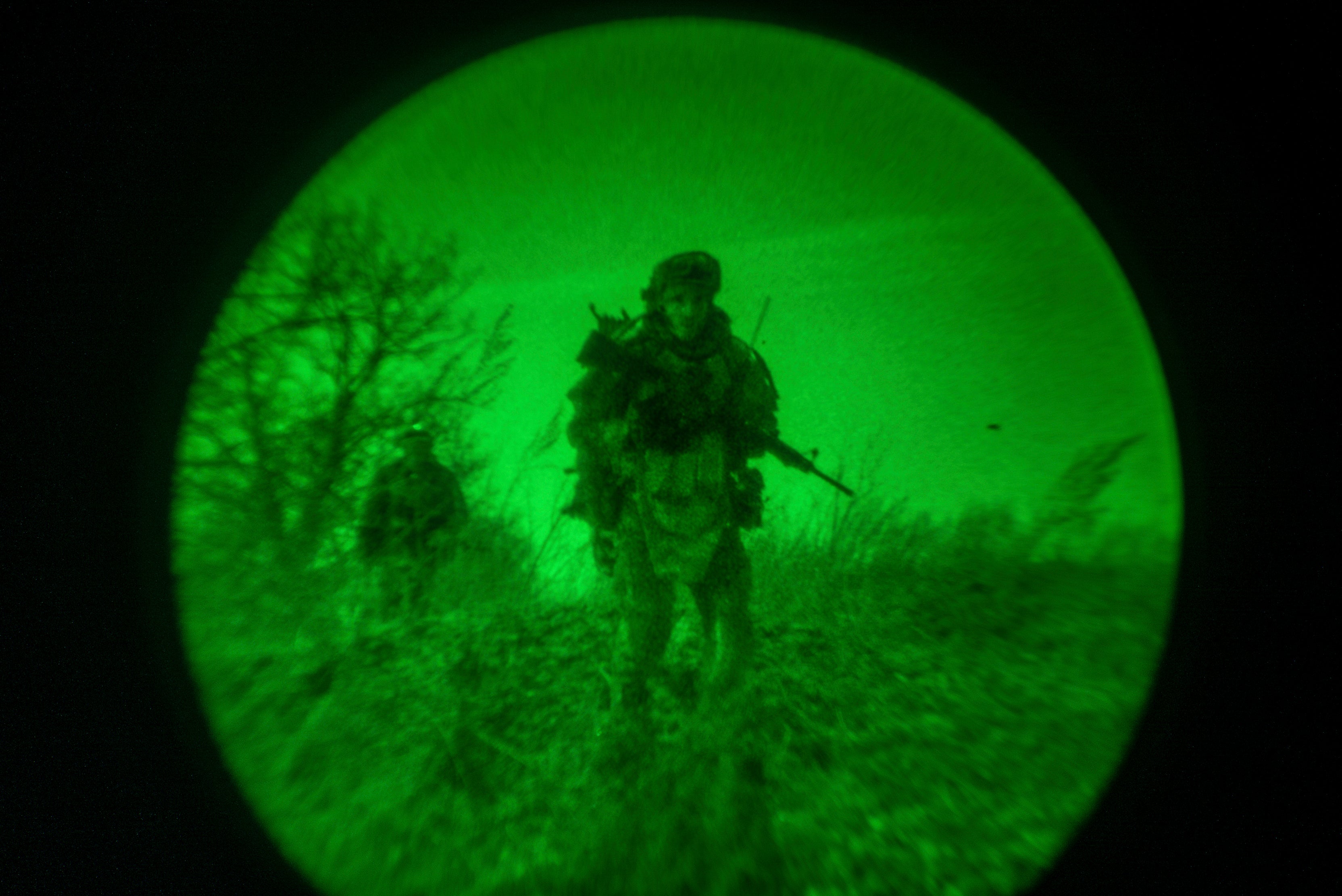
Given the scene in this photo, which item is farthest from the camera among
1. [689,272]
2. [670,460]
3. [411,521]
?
[411,521]

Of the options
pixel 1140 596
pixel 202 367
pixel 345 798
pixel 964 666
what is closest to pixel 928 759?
pixel 964 666

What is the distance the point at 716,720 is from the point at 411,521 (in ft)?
5.44

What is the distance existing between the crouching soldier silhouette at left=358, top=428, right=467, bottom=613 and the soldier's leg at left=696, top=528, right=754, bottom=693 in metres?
1.32

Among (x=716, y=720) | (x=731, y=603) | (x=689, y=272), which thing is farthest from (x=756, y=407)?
(x=716, y=720)

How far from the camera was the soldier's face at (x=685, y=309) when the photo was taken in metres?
2.33

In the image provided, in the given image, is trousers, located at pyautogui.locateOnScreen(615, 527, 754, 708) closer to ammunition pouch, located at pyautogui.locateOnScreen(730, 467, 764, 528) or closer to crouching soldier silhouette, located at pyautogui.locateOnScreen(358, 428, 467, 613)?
ammunition pouch, located at pyautogui.locateOnScreen(730, 467, 764, 528)

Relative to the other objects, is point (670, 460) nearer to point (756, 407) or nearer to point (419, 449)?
point (756, 407)

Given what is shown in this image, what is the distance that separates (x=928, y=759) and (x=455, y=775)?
5.57 ft

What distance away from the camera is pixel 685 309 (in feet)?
7.72

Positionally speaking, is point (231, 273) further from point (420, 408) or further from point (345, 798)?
point (345, 798)

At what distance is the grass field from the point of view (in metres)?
1.84

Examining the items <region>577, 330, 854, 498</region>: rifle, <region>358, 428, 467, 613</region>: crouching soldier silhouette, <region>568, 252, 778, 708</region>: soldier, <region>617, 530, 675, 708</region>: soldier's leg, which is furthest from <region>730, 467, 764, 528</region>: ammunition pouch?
<region>358, 428, 467, 613</region>: crouching soldier silhouette

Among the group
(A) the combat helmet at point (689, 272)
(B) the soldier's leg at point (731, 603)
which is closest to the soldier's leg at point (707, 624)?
(B) the soldier's leg at point (731, 603)

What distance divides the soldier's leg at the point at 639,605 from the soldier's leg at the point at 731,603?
21 cm
